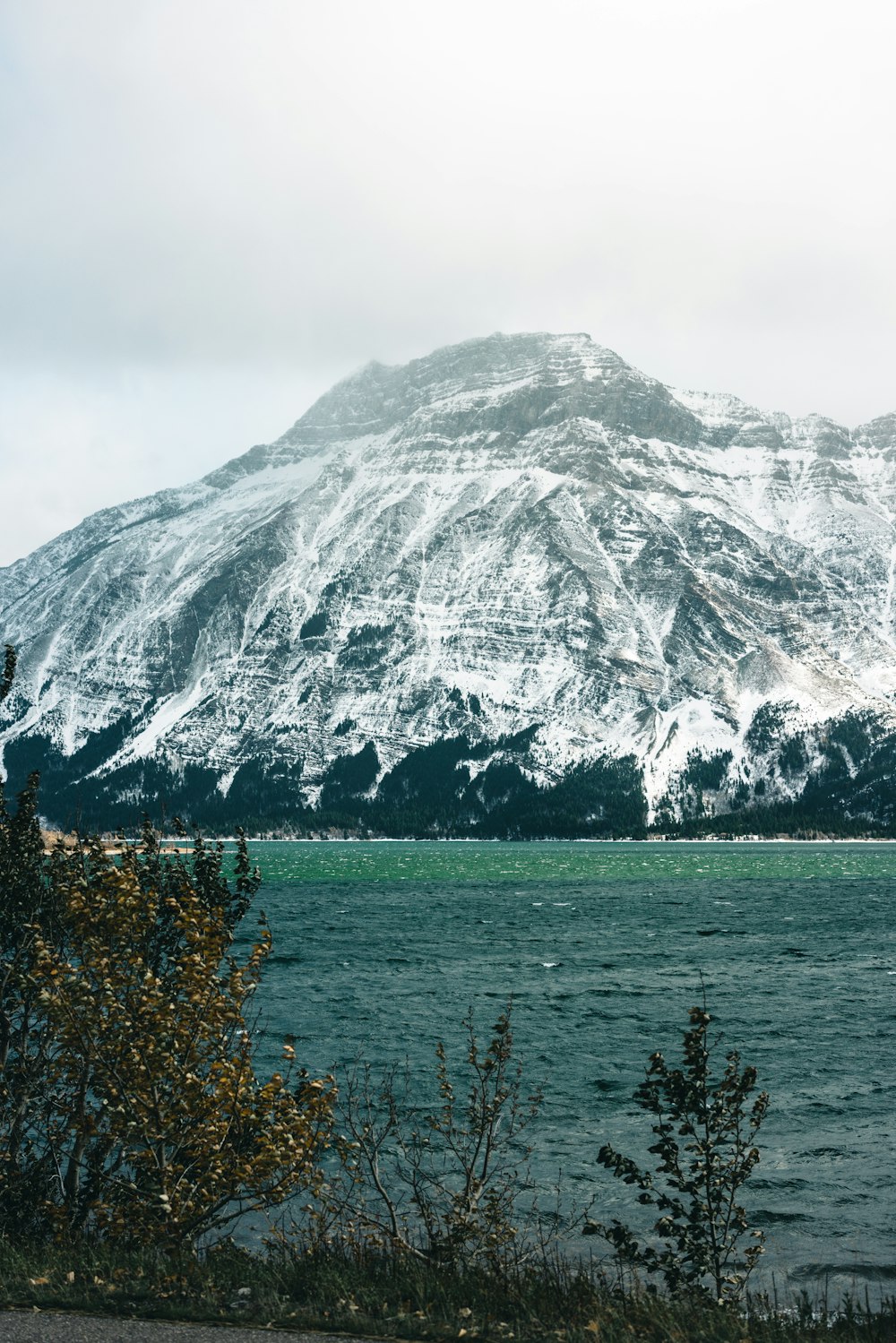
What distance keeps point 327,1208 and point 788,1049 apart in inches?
1534

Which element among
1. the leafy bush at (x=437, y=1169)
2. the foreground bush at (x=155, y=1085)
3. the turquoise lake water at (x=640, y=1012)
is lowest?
the turquoise lake water at (x=640, y=1012)

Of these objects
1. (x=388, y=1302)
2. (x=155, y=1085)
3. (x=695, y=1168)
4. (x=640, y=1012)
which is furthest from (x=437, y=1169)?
(x=640, y=1012)

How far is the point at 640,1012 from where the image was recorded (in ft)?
212

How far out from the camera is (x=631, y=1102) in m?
42.8

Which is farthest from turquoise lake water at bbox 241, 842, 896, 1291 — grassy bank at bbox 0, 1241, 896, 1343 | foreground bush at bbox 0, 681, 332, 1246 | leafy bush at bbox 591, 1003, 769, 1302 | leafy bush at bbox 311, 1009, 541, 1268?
foreground bush at bbox 0, 681, 332, 1246

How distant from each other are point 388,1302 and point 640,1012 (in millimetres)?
51229

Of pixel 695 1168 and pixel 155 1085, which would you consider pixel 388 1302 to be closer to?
pixel 695 1168

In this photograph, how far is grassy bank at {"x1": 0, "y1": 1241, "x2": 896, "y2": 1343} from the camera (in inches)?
587

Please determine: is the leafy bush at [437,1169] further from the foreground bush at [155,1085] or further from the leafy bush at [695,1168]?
the leafy bush at [695,1168]

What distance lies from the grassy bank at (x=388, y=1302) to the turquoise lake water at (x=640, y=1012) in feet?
37.2

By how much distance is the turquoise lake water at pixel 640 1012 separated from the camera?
32.3m

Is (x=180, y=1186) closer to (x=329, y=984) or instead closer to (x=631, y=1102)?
(x=631, y=1102)

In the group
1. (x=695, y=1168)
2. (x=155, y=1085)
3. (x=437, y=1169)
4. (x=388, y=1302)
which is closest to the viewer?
(x=388, y=1302)

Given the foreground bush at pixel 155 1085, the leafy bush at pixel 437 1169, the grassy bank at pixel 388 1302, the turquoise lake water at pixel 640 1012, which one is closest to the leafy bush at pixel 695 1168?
the grassy bank at pixel 388 1302
